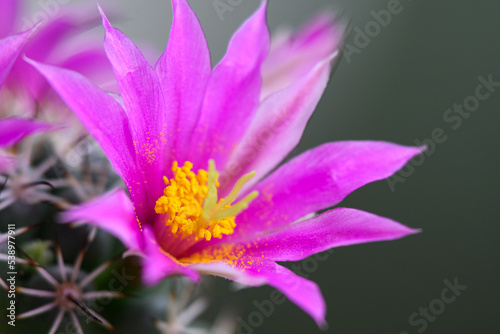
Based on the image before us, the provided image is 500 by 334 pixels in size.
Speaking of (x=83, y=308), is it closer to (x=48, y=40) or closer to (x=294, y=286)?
(x=294, y=286)

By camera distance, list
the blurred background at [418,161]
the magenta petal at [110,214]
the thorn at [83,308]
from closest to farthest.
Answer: the magenta petal at [110,214]
the thorn at [83,308]
the blurred background at [418,161]

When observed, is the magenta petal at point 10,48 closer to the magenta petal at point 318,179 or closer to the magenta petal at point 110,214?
the magenta petal at point 110,214

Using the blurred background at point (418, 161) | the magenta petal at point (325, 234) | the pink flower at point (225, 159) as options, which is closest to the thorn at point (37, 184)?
the pink flower at point (225, 159)

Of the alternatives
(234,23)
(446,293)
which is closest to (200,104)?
(234,23)

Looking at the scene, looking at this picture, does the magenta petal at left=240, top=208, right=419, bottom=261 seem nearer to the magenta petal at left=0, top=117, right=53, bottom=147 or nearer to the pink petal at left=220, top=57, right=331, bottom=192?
the pink petal at left=220, top=57, right=331, bottom=192

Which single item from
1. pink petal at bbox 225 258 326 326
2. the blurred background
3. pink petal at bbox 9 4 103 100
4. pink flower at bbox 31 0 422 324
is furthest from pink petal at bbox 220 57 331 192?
the blurred background

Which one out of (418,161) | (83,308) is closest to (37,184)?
(83,308)

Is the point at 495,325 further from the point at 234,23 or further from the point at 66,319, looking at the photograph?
the point at 66,319
